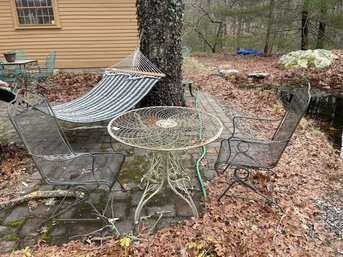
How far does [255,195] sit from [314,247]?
665 millimetres

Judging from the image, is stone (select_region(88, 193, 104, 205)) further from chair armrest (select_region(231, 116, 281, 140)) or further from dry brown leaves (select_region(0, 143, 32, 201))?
chair armrest (select_region(231, 116, 281, 140))

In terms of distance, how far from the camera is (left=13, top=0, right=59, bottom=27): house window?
25.5 ft

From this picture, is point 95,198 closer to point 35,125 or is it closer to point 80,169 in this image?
point 80,169

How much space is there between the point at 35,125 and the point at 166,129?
112cm

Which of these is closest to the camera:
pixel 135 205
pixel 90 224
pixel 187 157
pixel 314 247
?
pixel 314 247

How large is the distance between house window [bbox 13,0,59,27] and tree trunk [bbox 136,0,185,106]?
5.02 metres

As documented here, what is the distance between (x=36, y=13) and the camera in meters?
7.85

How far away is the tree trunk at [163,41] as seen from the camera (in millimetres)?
3854

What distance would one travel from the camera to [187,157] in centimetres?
328

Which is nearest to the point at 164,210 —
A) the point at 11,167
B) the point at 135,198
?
the point at 135,198

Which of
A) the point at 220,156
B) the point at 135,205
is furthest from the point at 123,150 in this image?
the point at 220,156

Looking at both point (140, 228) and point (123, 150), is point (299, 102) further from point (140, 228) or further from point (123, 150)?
point (123, 150)

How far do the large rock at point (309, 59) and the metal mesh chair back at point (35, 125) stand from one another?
9.35m

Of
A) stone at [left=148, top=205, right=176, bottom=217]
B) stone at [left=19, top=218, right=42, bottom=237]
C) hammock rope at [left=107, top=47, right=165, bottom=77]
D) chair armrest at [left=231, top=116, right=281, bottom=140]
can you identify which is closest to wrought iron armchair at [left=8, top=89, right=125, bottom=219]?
stone at [left=19, top=218, right=42, bottom=237]
